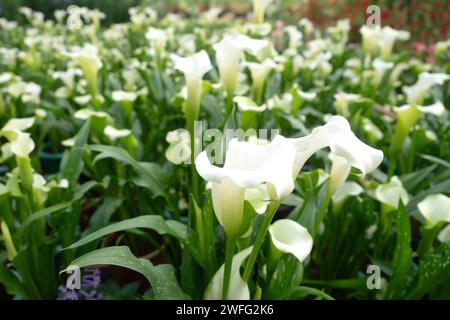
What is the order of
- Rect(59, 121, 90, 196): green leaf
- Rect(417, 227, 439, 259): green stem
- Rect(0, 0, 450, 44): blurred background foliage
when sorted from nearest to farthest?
1. Rect(417, 227, 439, 259): green stem
2. Rect(59, 121, 90, 196): green leaf
3. Rect(0, 0, 450, 44): blurred background foliage

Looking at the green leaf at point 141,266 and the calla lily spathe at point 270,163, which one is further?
the green leaf at point 141,266

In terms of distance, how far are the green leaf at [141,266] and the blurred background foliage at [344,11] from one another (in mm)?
3038

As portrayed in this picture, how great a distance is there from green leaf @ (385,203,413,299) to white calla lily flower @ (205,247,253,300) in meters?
0.23

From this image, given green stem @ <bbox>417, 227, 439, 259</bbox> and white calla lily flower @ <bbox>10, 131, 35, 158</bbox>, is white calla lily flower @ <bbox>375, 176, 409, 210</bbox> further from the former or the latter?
white calla lily flower @ <bbox>10, 131, 35, 158</bbox>

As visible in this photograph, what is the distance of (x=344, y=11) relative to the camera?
3.80 metres

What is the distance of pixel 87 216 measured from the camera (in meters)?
1.20

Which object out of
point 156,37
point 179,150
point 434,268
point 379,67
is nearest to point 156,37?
point 156,37

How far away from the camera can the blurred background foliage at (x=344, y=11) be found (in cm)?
319

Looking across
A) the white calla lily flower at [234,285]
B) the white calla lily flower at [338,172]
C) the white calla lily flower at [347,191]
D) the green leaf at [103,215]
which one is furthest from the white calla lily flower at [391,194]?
the green leaf at [103,215]

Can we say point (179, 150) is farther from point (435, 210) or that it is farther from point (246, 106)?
point (435, 210)

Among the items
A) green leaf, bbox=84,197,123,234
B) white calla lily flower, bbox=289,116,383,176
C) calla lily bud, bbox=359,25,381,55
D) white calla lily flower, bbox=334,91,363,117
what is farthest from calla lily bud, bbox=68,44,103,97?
calla lily bud, bbox=359,25,381,55

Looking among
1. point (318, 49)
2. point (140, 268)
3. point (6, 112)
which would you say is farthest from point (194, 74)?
point (318, 49)

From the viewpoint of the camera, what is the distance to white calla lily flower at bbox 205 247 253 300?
584 millimetres

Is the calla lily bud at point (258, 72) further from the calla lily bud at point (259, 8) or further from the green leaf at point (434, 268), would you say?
the green leaf at point (434, 268)
